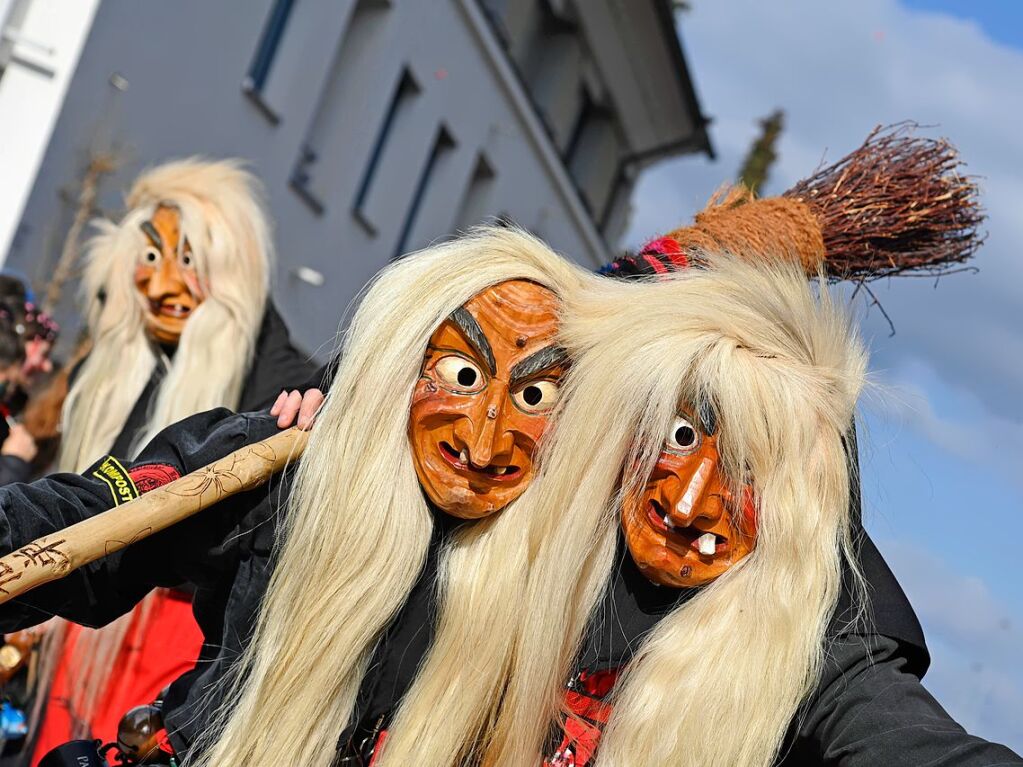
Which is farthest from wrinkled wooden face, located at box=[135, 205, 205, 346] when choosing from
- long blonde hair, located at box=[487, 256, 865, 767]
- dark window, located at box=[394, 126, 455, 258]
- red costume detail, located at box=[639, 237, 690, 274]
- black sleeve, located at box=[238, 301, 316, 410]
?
dark window, located at box=[394, 126, 455, 258]

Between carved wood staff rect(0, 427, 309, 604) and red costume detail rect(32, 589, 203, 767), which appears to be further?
red costume detail rect(32, 589, 203, 767)

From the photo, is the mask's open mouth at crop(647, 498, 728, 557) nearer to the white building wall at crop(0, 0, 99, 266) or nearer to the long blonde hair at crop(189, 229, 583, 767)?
the long blonde hair at crop(189, 229, 583, 767)

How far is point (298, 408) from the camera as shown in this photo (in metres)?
2.94

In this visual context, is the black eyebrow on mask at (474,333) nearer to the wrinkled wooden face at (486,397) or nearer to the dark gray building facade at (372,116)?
the wrinkled wooden face at (486,397)

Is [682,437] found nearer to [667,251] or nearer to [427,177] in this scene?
[667,251]

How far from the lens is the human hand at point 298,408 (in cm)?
288

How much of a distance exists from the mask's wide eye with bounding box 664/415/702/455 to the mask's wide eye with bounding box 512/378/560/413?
0.24m

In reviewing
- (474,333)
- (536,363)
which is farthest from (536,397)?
(474,333)

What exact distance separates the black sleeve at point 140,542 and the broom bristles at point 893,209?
1.36 m

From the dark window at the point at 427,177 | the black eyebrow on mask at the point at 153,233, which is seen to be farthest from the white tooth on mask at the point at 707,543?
the dark window at the point at 427,177

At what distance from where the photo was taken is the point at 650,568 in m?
2.61

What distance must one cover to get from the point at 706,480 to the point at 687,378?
0.62 feet

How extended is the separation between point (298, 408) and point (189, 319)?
4.71 ft

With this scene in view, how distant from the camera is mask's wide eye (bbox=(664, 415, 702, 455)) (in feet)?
8.61
